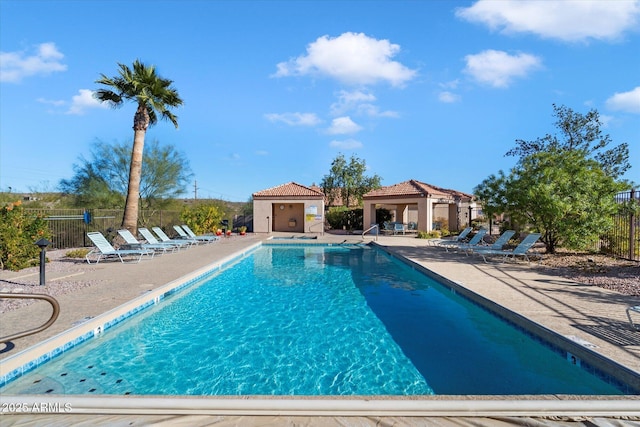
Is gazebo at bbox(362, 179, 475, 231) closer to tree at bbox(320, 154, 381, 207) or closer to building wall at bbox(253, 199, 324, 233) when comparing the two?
building wall at bbox(253, 199, 324, 233)

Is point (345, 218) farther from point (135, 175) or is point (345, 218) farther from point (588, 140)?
point (588, 140)

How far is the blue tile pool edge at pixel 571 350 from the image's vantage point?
11.9 ft

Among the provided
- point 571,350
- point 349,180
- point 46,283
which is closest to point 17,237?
point 46,283

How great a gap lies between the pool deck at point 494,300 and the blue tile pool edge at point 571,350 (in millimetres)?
52

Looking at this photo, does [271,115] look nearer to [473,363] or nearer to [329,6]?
[329,6]

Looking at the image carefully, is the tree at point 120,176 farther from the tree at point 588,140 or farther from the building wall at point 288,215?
the tree at point 588,140

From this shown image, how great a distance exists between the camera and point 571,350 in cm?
439

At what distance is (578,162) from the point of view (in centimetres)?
1250

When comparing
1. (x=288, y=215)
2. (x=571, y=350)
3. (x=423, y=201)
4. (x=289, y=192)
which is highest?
(x=289, y=192)

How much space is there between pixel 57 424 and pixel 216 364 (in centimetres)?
228

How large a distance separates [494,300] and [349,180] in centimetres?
2764

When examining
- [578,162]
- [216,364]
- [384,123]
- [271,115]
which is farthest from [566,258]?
[271,115]

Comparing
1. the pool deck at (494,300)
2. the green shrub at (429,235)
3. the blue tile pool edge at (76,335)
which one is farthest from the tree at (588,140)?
the blue tile pool edge at (76,335)

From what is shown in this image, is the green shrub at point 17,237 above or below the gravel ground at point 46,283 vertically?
above
